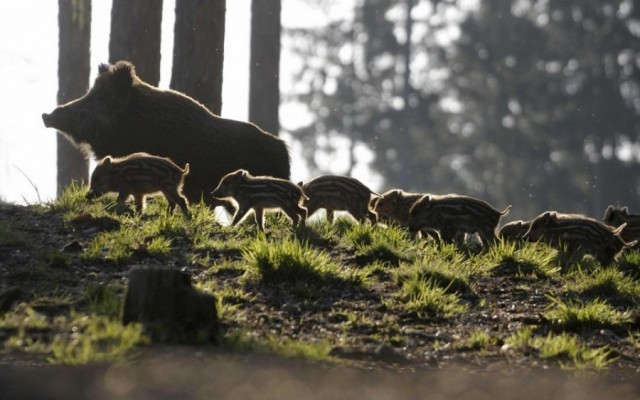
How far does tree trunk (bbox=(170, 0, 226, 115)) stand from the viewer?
15344mm

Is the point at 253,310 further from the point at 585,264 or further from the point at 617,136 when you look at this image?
the point at 617,136

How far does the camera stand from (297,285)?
28.5 feet

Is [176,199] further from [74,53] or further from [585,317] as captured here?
[74,53]

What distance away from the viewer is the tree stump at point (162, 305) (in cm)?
678

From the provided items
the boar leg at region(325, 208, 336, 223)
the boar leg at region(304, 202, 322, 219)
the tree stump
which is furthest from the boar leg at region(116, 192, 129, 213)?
the tree stump

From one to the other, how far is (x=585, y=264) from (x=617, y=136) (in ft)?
115

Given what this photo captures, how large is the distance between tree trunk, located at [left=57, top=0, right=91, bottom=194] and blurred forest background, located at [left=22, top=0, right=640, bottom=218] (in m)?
28.8

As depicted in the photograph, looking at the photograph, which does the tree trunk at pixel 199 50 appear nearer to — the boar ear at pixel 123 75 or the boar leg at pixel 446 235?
the boar ear at pixel 123 75

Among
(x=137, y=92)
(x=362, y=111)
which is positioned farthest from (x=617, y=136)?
(x=137, y=92)

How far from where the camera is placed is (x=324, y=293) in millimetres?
8773

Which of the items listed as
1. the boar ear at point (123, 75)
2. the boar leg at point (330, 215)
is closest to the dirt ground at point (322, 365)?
the boar leg at point (330, 215)

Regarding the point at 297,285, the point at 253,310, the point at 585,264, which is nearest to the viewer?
the point at 253,310

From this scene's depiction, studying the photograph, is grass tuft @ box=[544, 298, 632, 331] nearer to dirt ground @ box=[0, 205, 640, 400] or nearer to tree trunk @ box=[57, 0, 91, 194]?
dirt ground @ box=[0, 205, 640, 400]

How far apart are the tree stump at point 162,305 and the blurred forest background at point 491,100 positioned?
38.2 m
